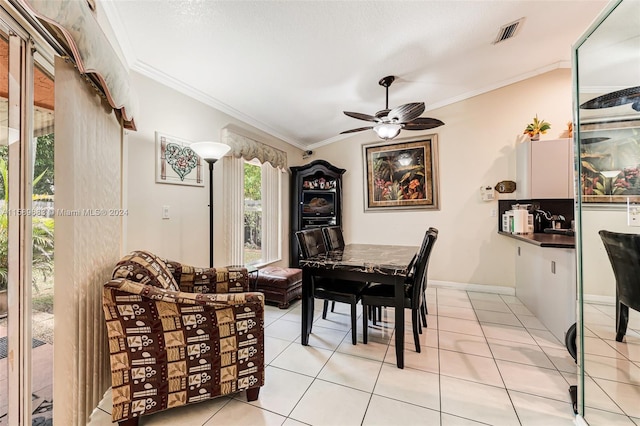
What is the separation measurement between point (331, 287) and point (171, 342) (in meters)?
1.29

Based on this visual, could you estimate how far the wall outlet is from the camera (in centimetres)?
147

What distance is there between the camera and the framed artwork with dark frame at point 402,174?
407 centimetres

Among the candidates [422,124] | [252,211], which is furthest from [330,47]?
[252,211]

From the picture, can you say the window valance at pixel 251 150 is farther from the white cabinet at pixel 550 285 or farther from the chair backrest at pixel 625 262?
the white cabinet at pixel 550 285

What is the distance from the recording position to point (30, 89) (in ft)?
4.15

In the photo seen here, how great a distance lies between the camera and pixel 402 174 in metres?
4.24

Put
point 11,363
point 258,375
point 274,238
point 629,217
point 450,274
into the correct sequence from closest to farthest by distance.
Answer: point 11,363, point 629,217, point 258,375, point 450,274, point 274,238

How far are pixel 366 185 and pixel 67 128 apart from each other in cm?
378

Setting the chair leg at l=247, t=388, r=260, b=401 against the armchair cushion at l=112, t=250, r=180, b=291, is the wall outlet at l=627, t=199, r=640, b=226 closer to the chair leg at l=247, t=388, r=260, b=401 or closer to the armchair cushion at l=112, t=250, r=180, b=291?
the chair leg at l=247, t=388, r=260, b=401

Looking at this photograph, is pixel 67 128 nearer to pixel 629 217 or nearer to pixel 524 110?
pixel 629 217

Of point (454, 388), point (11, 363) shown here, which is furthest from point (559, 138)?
point (11, 363)

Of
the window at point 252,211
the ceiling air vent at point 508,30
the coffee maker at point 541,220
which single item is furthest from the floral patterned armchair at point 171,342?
the coffee maker at point 541,220

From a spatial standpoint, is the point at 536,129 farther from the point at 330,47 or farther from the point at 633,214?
the point at 330,47

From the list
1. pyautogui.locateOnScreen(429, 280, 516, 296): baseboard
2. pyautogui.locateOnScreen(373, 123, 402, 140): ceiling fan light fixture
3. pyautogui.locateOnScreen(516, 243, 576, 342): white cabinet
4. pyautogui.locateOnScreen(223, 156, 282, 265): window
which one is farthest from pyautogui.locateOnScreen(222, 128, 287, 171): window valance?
pyautogui.locateOnScreen(516, 243, 576, 342): white cabinet
